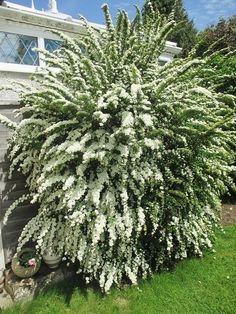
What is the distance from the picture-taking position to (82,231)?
3779 mm

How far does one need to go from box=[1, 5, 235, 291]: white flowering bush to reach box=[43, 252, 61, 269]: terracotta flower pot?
0.38 feet

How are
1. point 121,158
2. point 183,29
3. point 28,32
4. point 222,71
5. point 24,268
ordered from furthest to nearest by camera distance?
1. point 183,29
2. point 222,71
3. point 28,32
4. point 24,268
5. point 121,158

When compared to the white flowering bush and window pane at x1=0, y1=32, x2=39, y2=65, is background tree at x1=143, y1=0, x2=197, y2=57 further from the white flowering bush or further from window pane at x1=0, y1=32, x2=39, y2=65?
the white flowering bush

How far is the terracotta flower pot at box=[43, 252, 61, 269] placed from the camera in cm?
404

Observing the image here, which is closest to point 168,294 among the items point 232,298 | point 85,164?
point 232,298

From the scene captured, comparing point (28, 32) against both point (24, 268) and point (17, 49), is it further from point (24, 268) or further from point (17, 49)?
point (24, 268)

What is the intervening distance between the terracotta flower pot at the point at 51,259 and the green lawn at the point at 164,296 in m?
0.30

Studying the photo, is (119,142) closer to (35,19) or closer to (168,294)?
(168,294)

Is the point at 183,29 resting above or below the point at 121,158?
above

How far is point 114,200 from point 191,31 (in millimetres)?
21394

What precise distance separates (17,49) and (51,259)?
11.6 ft

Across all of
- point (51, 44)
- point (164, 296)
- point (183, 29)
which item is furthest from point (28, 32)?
point (183, 29)

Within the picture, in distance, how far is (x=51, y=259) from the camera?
405cm

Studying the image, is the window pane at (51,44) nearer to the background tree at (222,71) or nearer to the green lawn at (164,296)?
the background tree at (222,71)
